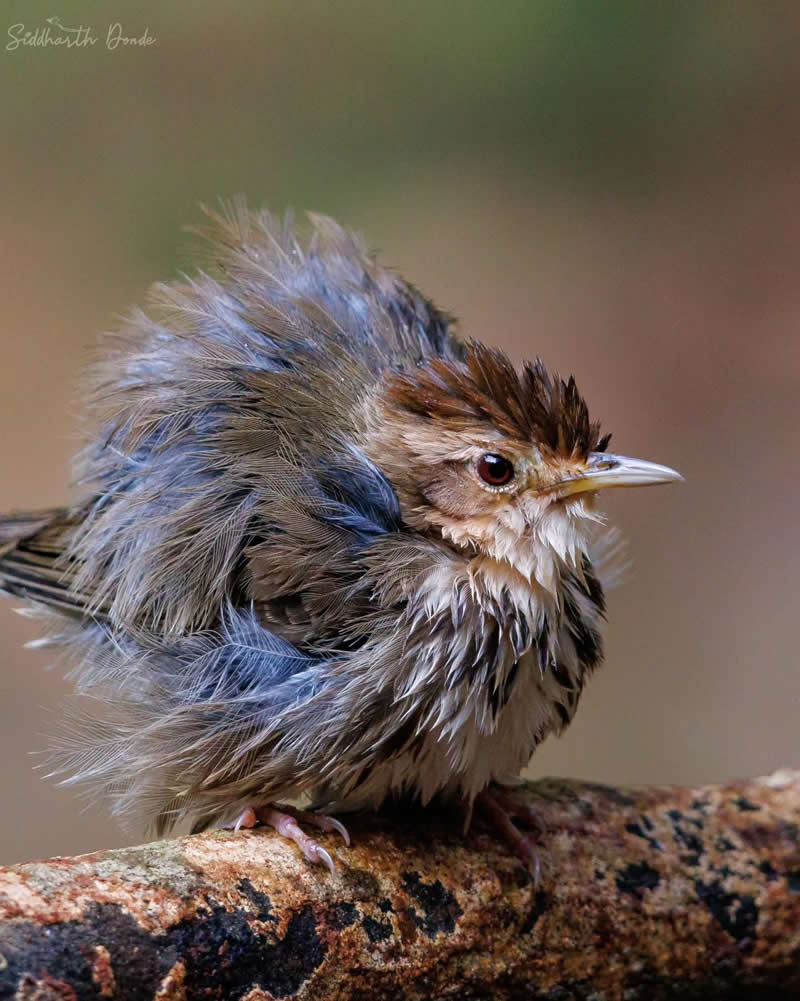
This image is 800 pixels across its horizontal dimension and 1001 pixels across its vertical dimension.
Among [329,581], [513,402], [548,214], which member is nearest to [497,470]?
[513,402]

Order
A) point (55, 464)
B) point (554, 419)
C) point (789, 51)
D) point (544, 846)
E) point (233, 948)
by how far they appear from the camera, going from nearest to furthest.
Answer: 1. point (233, 948)
2. point (554, 419)
3. point (544, 846)
4. point (55, 464)
5. point (789, 51)

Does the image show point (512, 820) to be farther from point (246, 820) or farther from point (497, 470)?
point (497, 470)

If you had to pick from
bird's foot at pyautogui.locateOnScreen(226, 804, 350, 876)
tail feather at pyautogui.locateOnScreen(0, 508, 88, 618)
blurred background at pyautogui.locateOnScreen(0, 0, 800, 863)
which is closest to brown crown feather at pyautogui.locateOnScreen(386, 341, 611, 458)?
bird's foot at pyautogui.locateOnScreen(226, 804, 350, 876)

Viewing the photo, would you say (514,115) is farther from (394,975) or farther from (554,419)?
(394,975)

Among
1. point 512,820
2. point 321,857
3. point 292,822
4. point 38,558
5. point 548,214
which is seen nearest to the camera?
point 321,857

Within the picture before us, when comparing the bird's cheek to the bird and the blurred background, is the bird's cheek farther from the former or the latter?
the blurred background

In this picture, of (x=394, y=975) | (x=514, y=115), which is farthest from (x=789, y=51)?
(x=394, y=975)

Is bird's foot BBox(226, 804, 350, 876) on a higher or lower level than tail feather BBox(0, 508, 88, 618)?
lower
